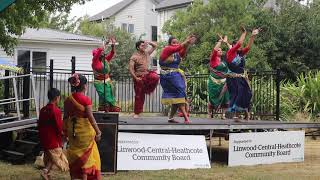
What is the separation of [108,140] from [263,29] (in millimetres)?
18240

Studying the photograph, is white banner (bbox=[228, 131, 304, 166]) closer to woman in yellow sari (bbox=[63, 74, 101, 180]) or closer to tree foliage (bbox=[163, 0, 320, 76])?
woman in yellow sari (bbox=[63, 74, 101, 180])

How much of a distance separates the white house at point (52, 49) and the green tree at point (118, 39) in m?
7.33

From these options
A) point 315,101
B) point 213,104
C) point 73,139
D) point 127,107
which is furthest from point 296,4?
point 73,139

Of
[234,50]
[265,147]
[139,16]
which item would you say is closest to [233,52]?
[234,50]

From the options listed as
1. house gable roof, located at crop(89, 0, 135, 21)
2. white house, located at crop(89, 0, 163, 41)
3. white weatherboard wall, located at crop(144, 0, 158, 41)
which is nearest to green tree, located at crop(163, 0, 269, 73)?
white house, located at crop(89, 0, 163, 41)

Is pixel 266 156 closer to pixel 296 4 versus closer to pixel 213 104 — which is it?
pixel 213 104

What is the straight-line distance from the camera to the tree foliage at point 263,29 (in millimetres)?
26250

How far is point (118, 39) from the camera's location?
1668 inches

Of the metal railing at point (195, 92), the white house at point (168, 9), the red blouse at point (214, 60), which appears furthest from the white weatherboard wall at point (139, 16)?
the red blouse at point (214, 60)

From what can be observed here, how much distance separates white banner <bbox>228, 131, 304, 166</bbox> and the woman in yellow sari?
444cm

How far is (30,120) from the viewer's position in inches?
421

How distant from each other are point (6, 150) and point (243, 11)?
1666 centimetres

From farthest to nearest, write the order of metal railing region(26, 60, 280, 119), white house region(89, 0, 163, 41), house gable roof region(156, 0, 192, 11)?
white house region(89, 0, 163, 41), house gable roof region(156, 0, 192, 11), metal railing region(26, 60, 280, 119)

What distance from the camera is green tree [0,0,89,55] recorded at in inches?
536
